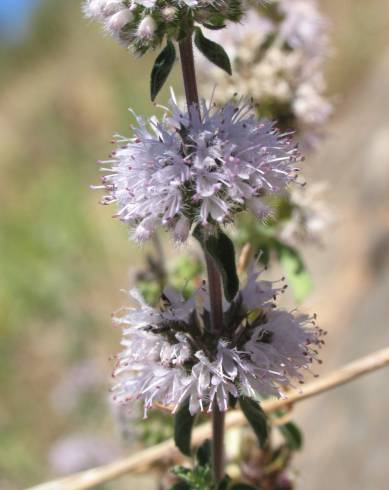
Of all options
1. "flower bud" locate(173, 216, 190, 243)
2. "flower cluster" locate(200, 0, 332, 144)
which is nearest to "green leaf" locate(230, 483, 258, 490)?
"flower bud" locate(173, 216, 190, 243)

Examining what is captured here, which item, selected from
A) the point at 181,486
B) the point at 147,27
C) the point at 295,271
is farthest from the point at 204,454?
the point at 147,27

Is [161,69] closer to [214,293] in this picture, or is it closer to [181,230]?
[181,230]

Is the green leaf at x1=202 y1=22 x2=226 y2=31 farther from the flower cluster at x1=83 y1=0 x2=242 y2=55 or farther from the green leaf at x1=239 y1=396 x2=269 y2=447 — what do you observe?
the green leaf at x1=239 y1=396 x2=269 y2=447

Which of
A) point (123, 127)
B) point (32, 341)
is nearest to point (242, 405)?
point (32, 341)

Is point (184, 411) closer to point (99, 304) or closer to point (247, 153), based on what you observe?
point (247, 153)

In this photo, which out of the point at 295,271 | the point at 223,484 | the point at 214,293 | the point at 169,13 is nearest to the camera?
the point at 169,13

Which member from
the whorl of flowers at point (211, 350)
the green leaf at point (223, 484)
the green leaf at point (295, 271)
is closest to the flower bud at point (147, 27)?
the whorl of flowers at point (211, 350)

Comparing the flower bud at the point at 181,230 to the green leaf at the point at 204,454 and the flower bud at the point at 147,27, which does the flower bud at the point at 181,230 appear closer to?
the flower bud at the point at 147,27
